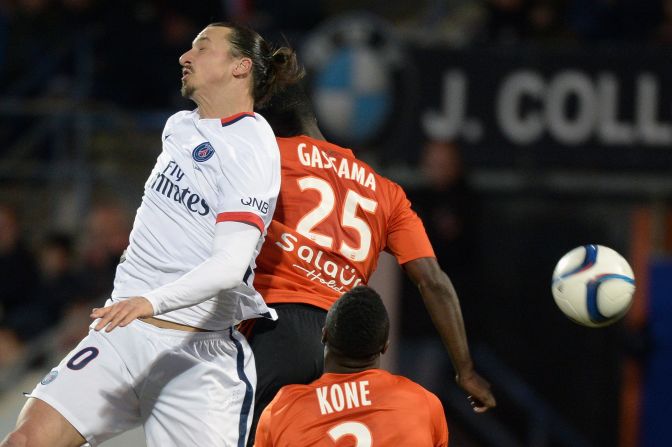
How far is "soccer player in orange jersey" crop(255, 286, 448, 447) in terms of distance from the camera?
4195 millimetres

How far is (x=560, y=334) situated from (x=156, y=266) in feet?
20.4

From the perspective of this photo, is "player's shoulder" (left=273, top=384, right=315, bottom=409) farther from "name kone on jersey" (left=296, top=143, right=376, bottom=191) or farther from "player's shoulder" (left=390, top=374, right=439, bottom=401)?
"name kone on jersey" (left=296, top=143, right=376, bottom=191)

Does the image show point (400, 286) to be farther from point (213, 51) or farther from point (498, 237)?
point (213, 51)

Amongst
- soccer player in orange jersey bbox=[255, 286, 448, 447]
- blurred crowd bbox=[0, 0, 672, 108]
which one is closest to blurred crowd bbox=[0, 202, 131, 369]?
blurred crowd bbox=[0, 0, 672, 108]

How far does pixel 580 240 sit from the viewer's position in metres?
9.93

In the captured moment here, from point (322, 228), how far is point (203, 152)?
24.7 inches

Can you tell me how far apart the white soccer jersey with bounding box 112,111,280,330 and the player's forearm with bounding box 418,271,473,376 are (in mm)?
782

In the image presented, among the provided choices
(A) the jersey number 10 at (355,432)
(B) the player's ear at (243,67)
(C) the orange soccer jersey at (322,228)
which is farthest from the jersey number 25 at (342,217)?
(A) the jersey number 10 at (355,432)

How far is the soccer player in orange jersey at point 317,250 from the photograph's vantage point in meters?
4.66

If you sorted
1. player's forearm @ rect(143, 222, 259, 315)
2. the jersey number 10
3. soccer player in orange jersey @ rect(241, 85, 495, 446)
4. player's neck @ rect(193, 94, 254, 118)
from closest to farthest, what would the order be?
player's forearm @ rect(143, 222, 259, 315)
the jersey number 10
player's neck @ rect(193, 94, 254, 118)
soccer player in orange jersey @ rect(241, 85, 495, 446)

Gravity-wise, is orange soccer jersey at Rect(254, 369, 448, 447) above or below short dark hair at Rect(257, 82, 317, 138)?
below

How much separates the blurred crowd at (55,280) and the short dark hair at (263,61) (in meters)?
4.16

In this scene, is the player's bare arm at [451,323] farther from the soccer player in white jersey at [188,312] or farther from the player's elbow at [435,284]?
the soccer player in white jersey at [188,312]

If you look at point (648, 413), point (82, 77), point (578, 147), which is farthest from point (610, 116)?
point (82, 77)
